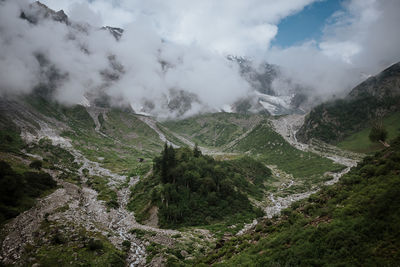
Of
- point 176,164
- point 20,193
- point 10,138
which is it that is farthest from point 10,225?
point 10,138

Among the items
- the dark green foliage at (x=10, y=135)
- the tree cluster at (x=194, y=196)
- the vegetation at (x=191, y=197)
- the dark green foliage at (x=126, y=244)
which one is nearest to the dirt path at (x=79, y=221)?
the dark green foliage at (x=126, y=244)

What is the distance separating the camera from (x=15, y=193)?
167 feet

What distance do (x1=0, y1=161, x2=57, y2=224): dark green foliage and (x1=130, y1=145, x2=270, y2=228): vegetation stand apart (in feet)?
87.7

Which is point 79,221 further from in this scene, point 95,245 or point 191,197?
point 191,197

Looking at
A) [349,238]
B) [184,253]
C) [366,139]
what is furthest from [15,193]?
[366,139]

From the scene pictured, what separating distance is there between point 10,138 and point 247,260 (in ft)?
550

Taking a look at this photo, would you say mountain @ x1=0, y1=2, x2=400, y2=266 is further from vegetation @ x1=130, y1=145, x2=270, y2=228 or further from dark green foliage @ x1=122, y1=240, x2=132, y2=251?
vegetation @ x1=130, y1=145, x2=270, y2=228

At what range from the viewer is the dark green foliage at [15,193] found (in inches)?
1785

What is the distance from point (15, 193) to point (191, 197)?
43905mm

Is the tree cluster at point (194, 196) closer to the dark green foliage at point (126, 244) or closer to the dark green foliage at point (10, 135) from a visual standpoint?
the dark green foliage at point (126, 244)

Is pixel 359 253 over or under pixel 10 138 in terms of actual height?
under

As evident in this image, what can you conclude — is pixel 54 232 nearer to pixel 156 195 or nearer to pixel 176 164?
pixel 156 195

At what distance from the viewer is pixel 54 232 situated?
38812mm

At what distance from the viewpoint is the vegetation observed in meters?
53.3
